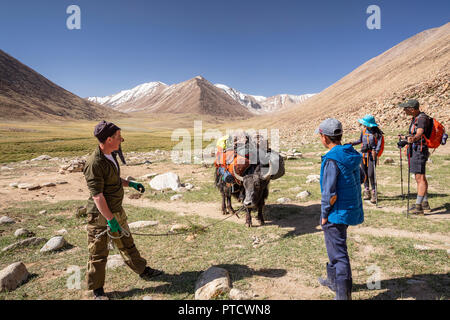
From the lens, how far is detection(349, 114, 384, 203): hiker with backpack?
22.4 feet

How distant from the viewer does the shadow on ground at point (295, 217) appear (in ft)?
19.3

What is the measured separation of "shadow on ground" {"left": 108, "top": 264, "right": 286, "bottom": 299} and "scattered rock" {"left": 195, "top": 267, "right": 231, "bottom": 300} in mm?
239

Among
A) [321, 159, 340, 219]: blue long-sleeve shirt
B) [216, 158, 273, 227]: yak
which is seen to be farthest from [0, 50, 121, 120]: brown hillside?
[321, 159, 340, 219]: blue long-sleeve shirt

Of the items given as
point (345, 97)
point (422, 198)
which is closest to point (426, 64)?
point (345, 97)

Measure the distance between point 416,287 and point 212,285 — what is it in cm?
291

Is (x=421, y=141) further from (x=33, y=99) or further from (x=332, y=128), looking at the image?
(x=33, y=99)

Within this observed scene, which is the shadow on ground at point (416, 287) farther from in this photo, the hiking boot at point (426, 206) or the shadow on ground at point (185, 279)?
the hiking boot at point (426, 206)

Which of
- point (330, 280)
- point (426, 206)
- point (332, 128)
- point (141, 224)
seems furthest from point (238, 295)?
point (426, 206)

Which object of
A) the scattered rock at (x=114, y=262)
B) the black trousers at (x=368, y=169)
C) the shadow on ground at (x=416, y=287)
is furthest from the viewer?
the black trousers at (x=368, y=169)

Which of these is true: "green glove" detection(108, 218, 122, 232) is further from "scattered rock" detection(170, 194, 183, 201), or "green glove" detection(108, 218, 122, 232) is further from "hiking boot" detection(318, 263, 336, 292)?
"scattered rock" detection(170, 194, 183, 201)

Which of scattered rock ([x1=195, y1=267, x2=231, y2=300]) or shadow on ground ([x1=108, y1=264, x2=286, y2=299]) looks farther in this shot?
shadow on ground ([x1=108, y1=264, x2=286, y2=299])

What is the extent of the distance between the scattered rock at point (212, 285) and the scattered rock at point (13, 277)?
3086 mm

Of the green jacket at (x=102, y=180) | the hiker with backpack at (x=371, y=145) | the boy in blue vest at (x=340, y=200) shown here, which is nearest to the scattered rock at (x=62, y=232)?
the green jacket at (x=102, y=180)
